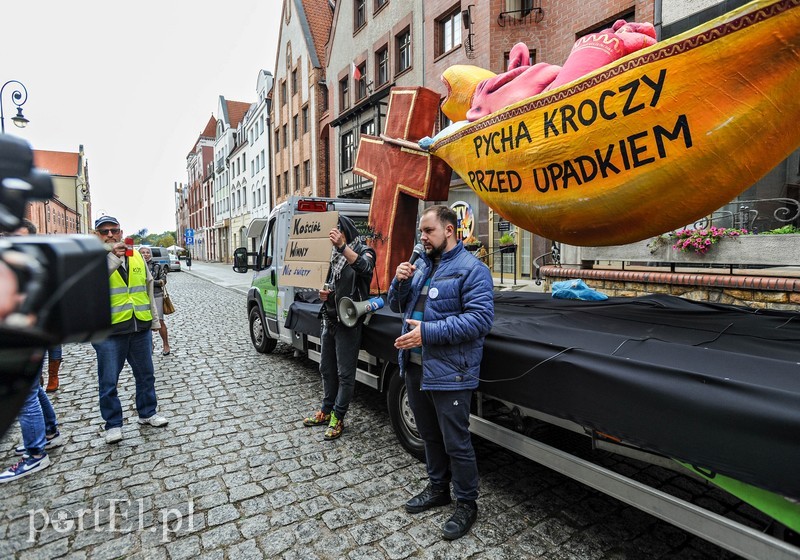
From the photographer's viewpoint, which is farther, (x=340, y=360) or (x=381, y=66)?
(x=381, y=66)

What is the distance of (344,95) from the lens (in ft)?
73.6

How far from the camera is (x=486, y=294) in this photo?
2615 millimetres

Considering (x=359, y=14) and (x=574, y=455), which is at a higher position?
(x=359, y=14)

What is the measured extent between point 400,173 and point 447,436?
248cm

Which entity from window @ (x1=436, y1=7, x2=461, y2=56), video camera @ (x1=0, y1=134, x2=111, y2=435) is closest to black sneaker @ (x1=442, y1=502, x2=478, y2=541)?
video camera @ (x1=0, y1=134, x2=111, y2=435)

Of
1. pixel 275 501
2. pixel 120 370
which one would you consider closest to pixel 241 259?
pixel 120 370

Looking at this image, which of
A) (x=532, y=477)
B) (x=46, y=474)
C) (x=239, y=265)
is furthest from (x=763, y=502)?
(x=239, y=265)

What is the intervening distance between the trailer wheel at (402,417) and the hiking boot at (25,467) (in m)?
2.83

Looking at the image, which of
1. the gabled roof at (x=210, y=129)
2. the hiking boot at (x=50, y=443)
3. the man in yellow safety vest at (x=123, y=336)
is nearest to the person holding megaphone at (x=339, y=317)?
the man in yellow safety vest at (x=123, y=336)

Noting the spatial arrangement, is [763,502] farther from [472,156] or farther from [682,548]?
[472,156]

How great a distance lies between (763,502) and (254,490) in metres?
2.97

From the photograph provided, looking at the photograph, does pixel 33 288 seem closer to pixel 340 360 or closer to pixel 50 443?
pixel 340 360

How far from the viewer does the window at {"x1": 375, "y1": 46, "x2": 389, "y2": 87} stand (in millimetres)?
18641

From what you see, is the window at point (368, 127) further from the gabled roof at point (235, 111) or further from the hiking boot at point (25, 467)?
the gabled roof at point (235, 111)
